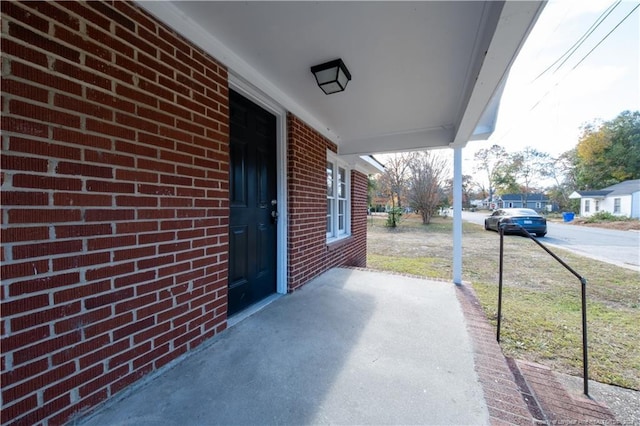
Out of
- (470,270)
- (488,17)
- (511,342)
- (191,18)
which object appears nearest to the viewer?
(488,17)

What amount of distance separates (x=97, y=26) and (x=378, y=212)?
33.3 metres

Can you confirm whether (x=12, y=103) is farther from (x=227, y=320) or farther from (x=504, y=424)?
(x=504, y=424)

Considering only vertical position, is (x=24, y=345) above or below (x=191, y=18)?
below

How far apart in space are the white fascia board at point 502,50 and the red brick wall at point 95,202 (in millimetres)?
1921

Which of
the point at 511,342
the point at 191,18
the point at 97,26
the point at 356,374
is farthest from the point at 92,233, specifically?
the point at 511,342

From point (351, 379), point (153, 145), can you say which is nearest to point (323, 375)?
point (351, 379)

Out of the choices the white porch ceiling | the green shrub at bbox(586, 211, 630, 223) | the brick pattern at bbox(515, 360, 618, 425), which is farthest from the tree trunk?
the brick pattern at bbox(515, 360, 618, 425)

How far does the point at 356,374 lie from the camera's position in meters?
1.53

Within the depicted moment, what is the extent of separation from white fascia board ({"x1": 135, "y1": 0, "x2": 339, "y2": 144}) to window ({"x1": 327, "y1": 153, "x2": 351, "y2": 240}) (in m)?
1.69

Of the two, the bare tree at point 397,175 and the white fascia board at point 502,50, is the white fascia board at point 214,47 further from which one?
the bare tree at point 397,175

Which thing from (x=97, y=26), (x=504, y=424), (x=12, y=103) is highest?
(x=97, y=26)

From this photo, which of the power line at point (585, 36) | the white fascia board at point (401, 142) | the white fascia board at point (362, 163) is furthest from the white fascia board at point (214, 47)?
the power line at point (585, 36)

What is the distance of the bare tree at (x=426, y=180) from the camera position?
1631cm

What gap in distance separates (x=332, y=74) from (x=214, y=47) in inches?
37.2
